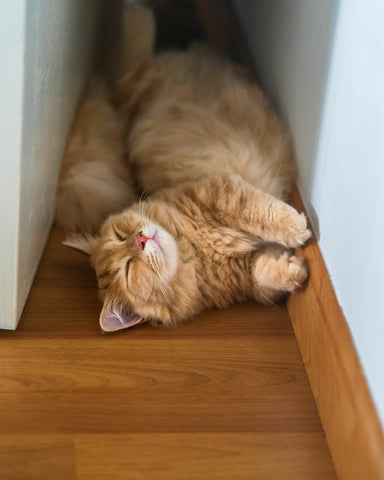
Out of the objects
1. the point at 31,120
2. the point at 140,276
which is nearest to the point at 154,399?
the point at 140,276

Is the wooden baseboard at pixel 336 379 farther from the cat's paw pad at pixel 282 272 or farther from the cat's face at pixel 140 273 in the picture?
the cat's face at pixel 140 273

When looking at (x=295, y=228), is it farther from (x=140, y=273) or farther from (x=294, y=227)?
(x=140, y=273)

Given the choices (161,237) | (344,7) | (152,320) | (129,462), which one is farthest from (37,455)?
(344,7)

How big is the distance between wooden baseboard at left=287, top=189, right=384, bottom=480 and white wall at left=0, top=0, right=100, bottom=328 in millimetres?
A: 719

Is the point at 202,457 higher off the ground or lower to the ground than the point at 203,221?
lower

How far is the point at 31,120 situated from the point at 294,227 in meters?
0.68

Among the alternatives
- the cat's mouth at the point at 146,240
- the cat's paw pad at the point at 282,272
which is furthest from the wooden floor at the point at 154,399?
the cat's mouth at the point at 146,240

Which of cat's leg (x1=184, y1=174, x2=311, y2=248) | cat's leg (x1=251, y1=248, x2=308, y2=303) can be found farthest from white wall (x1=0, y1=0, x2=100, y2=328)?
cat's leg (x1=251, y1=248, x2=308, y2=303)

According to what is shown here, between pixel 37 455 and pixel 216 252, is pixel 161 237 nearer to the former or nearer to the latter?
pixel 216 252

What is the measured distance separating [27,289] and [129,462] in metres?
0.59

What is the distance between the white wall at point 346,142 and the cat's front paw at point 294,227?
4 centimetres

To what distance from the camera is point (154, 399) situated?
1.34m

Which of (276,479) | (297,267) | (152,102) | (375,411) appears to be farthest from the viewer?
(152,102)

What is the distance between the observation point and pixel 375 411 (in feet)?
3.49
